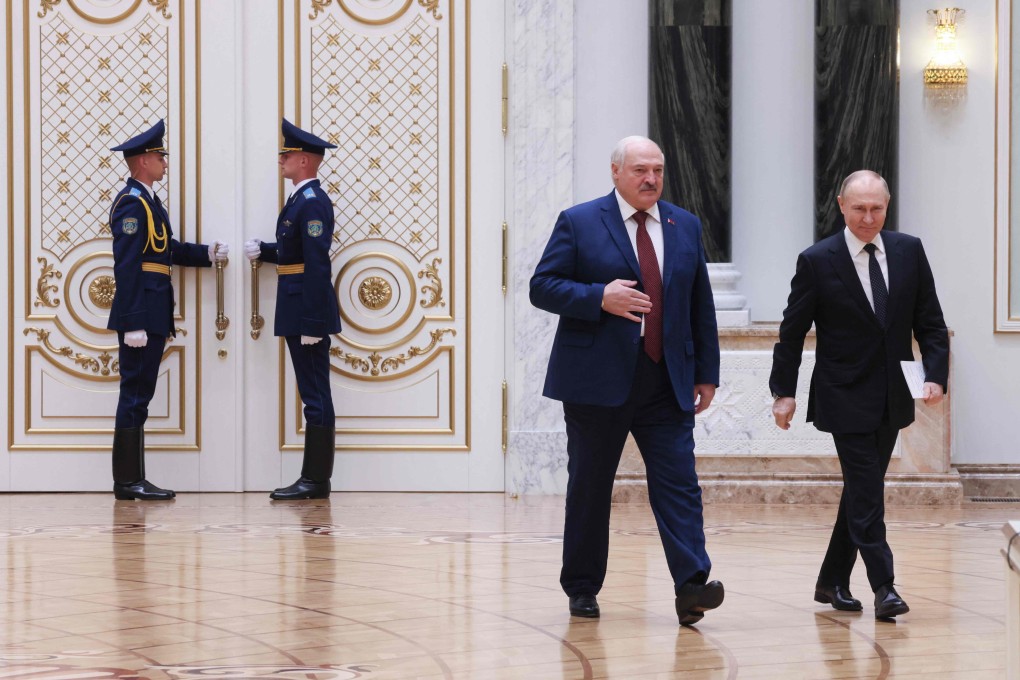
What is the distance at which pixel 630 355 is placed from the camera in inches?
153

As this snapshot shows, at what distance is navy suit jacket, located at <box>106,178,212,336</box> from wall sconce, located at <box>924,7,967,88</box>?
3876 mm

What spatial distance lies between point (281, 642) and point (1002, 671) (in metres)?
1.81

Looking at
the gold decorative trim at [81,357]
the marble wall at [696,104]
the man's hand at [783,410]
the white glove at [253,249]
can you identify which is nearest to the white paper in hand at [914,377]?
the man's hand at [783,410]

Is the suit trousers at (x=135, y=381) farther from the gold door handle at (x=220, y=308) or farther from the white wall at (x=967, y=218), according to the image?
the white wall at (x=967, y=218)

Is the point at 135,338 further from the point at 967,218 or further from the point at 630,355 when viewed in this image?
the point at 967,218

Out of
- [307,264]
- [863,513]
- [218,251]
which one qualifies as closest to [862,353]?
[863,513]

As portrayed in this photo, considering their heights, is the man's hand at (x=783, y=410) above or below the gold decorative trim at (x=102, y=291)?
below

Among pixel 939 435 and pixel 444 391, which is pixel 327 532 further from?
pixel 939 435

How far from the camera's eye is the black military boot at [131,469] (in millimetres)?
6562

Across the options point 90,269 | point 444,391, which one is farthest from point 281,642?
point 90,269

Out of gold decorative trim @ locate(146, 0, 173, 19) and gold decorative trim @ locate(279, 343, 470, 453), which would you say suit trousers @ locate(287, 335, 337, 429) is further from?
gold decorative trim @ locate(146, 0, 173, 19)

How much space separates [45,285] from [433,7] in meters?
2.41

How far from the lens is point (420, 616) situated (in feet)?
13.0

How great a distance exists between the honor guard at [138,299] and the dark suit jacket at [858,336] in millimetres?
3506
